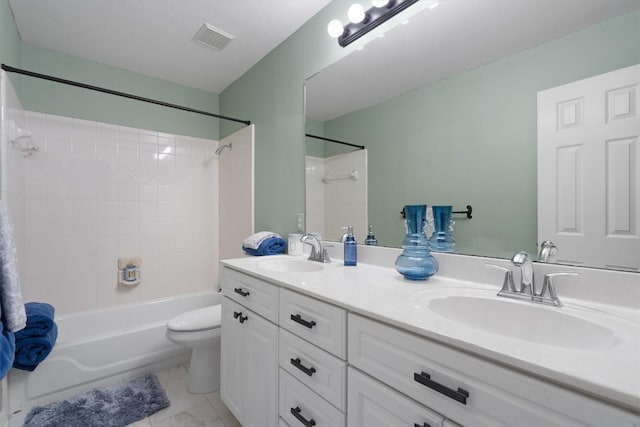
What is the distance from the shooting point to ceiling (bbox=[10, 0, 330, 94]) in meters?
1.67

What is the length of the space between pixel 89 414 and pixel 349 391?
1695 mm

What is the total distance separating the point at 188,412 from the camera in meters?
1.65

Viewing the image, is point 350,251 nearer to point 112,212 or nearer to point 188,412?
point 188,412

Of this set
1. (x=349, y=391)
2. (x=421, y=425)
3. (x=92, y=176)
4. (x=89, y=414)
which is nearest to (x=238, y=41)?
(x=92, y=176)

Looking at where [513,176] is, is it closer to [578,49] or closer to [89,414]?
[578,49]

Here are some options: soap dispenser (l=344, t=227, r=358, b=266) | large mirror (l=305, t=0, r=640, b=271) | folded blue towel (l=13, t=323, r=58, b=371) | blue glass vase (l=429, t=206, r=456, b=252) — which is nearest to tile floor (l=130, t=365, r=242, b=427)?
folded blue towel (l=13, t=323, r=58, b=371)

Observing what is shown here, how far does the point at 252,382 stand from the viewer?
128 centimetres

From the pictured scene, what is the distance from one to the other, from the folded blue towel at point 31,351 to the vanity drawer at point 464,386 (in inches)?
69.2

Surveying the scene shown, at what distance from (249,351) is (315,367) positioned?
1.61 ft

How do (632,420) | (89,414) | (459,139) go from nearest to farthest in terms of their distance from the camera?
1. (632,420)
2. (459,139)
3. (89,414)

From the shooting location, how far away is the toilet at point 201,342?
1757 millimetres

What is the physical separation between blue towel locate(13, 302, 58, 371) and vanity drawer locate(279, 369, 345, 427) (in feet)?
4.60

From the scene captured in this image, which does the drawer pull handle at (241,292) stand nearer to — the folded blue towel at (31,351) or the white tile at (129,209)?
the folded blue towel at (31,351)

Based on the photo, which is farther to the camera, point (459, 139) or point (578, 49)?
point (459, 139)
